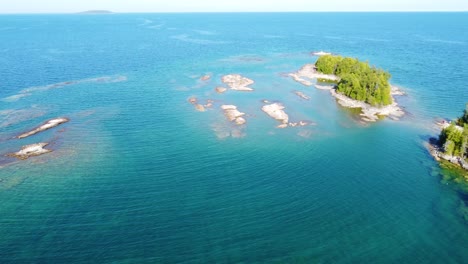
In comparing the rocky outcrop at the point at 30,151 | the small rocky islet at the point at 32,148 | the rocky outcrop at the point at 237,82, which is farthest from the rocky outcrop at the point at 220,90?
the rocky outcrop at the point at 30,151

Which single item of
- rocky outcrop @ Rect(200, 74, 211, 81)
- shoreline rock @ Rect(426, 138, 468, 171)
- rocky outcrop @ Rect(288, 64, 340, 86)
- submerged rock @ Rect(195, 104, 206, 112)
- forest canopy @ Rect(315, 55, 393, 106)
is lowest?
shoreline rock @ Rect(426, 138, 468, 171)

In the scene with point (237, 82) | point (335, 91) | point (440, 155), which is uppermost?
point (237, 82)

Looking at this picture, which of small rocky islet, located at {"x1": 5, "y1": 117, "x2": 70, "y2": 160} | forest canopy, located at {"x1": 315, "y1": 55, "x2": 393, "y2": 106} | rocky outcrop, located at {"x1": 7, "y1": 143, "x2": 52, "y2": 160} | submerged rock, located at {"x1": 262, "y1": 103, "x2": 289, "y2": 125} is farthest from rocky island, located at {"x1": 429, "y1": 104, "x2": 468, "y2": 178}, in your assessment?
rocky outcrop, located at {"x1": 7, "y1": 143, "x2": 52, "y2": 160}

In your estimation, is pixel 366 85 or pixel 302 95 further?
pixel 302 95

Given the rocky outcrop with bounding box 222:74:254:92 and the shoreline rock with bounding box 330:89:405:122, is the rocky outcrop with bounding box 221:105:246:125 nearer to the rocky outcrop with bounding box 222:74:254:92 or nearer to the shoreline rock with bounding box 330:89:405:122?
the rocky outcrop with bounding box 222:74:254:92

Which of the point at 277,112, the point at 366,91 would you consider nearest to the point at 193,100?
the point at 277,112

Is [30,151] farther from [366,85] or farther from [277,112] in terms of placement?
[366,85]

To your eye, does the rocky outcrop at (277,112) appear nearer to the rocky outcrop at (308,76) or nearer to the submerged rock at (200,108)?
the submerged rock at (200,108)
